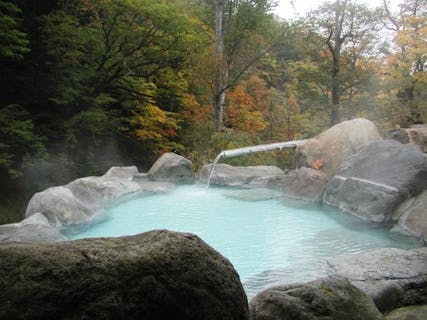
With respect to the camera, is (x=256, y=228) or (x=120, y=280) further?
(x=256, y=228)

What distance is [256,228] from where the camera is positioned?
6.80m

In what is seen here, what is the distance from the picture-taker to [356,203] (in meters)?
7.11

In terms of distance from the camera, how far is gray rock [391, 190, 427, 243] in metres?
5.69

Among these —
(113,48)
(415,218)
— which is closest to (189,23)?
(113,48)

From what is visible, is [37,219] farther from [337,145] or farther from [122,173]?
[337,145]

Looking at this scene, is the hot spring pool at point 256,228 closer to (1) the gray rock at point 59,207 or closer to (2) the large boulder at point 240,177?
(1) the gray rock at point 59,207

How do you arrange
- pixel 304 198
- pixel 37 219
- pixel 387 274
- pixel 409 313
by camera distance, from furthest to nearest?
pixel 304 198, pixel 37 219, pixel 387 274, pixel 409 313

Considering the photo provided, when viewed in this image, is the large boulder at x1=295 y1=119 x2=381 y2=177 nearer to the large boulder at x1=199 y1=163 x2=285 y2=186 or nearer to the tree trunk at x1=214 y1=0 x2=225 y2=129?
the large boulder at x1=199 y1=163 x2=285 y2=186

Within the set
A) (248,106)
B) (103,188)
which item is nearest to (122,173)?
(103,188)

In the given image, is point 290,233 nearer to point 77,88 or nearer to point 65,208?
point 65,208

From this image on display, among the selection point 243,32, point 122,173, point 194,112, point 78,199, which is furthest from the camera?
point 243,32

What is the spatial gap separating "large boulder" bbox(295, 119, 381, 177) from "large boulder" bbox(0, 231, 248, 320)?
741cm

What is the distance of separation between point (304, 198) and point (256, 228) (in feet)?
6.93

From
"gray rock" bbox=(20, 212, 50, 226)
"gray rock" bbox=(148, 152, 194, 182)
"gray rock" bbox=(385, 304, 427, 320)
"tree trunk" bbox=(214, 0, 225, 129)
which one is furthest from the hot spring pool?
"tree trunk" bbox=(214, 0, 225, 129)
